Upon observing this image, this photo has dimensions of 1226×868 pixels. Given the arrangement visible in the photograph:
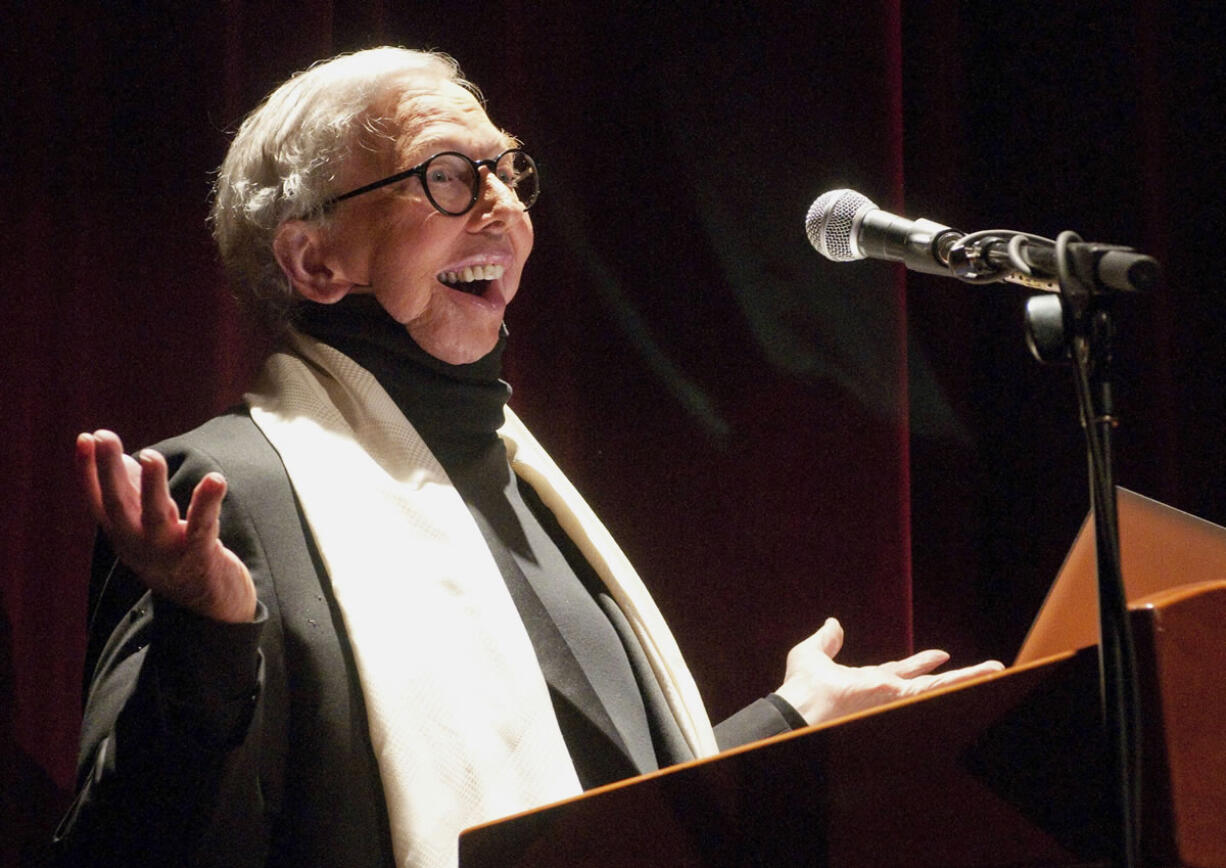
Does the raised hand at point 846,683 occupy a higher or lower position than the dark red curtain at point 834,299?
lower

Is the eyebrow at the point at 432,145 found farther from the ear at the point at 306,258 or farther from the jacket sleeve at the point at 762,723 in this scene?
the jacket sleeve at the point at 762,723

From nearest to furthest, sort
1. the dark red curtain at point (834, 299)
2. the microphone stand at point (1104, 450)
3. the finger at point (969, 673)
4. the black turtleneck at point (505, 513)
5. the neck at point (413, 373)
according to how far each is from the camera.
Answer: the microphone stand at point (1104, 450) < the finger at point (969, 673) < the black turtleneck at point (505, 513) < the neck at point (413, 373) < the dark red curtain at point (834, 299)

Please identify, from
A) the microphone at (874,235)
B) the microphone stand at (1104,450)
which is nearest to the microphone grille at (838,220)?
the microphone at (874,235)

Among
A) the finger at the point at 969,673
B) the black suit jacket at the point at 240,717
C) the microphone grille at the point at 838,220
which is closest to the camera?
the black suit jacket at the point at 240,717

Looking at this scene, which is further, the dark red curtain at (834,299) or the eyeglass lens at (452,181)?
the dark red curtain at (834,299)

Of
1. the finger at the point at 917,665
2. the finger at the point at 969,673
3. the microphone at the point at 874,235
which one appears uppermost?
the microphone at the point at 874,235

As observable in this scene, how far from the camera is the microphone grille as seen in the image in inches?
40.6

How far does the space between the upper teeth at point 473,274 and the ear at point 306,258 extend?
115 mm

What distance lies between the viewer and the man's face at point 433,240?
1406 mm

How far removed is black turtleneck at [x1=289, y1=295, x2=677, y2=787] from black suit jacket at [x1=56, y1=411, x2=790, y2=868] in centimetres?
4

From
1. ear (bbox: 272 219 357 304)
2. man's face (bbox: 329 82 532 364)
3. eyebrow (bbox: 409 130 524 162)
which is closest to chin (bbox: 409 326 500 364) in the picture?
man's face (bbox: 329 82 532 364)

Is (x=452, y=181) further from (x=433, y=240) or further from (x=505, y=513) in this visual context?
Result: (x=505, y=513)

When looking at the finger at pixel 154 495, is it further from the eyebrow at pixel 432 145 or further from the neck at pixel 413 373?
the eyebrow at pixel 432 145

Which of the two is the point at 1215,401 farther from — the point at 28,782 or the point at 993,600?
the point at 28,782
